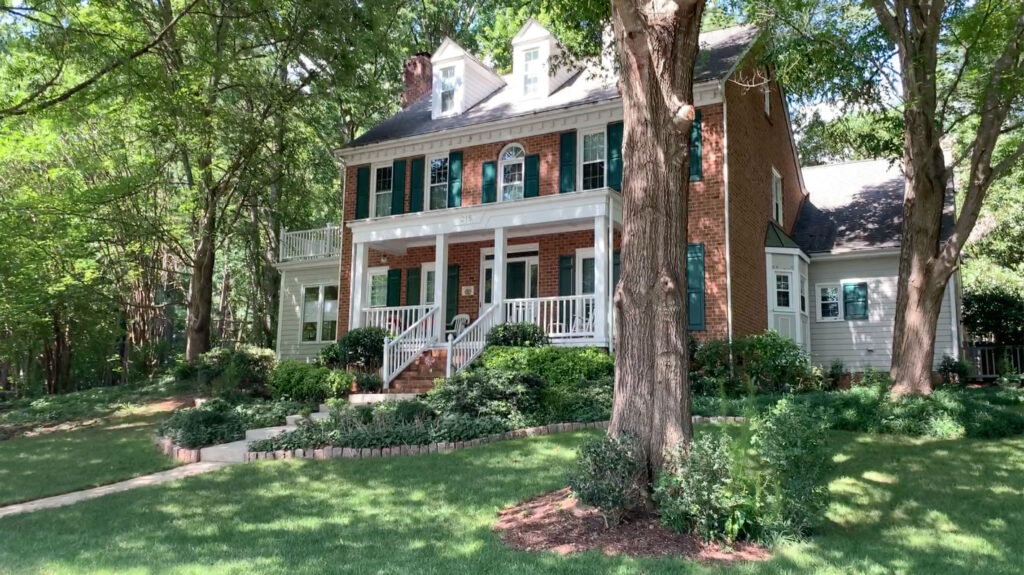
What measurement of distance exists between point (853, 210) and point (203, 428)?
17.0 metres

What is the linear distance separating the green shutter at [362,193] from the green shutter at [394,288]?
1.68 metres

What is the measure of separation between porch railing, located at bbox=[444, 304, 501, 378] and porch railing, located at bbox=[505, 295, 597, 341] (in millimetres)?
504

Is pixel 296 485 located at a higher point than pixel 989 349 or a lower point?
lower

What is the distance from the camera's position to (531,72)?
17766 mm

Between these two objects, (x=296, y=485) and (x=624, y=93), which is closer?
(x=624, y=93)

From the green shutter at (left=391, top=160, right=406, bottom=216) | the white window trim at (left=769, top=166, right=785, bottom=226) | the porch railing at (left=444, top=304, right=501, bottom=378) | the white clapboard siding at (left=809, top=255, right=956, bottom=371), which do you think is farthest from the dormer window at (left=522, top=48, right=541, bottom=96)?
the white clapboard siding at (left=809, top=255, right=956, bottom=371)

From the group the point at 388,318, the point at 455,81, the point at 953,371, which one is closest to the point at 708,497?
the point at 388,318

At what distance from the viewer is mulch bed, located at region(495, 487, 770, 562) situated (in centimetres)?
481

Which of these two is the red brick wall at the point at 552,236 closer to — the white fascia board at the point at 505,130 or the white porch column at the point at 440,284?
the white fascia board at the point at 505,130

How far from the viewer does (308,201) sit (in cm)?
Answer: 2538

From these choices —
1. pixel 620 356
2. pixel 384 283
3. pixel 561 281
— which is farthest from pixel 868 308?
pixel 620 356

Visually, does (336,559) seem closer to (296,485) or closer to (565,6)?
(296,485)

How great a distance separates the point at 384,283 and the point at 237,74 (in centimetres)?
641

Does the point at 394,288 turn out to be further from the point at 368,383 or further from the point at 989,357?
the point at 989,357
